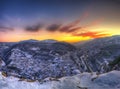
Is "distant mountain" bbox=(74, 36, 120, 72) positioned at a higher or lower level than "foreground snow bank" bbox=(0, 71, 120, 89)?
higher

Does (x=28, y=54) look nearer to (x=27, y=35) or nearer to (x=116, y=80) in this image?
(x=27, y=35)

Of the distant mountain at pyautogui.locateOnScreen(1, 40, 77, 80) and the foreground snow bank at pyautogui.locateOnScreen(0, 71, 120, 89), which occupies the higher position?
the distant mountain at pyautogui.locateOnScreen(1, 40, 77, 80)

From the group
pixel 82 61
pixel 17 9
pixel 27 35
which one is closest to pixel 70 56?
pixel 82 61

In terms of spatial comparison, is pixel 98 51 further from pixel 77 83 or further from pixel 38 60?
pixel 38 60

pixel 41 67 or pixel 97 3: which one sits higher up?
pixel 97 3

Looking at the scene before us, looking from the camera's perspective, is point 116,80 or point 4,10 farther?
point 4,10

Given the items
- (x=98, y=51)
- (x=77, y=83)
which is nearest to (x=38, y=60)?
(x=77, y=83)

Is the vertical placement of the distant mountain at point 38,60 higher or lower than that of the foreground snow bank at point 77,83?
higher

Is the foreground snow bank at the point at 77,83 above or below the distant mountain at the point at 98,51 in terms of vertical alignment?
below
